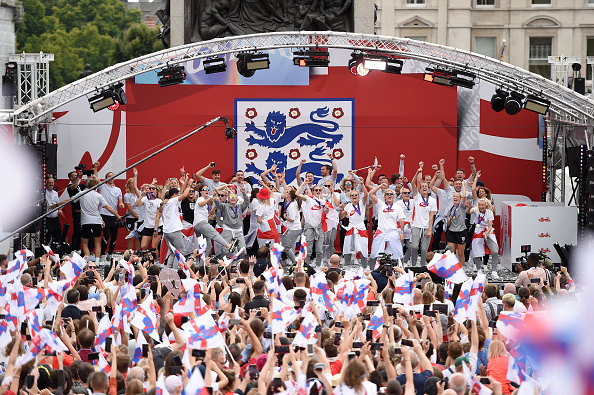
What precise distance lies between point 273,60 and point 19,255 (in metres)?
10.4

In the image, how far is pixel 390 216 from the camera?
59.6 feet

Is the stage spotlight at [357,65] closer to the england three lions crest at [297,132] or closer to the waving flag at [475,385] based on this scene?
the england three lions crest at [297,132]

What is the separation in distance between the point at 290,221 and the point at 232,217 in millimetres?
1109

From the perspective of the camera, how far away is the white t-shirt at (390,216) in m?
18.2

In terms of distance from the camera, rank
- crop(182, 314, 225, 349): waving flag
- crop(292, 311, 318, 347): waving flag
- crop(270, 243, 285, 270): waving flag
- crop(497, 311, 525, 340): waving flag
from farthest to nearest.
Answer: crop(270, 243, 285, 270): waving flag, crop(497, 311, 525, 340): waving flag, crop(292, 311, 318, 347): waving flag, crop(182, 314, 225, 349): waving flag

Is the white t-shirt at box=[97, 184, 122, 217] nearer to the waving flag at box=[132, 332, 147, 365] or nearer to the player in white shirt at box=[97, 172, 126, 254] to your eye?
the player in white shirt at box=[97, 172, 126, 254]

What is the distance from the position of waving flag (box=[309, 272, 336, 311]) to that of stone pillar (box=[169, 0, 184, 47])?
13.5 meters

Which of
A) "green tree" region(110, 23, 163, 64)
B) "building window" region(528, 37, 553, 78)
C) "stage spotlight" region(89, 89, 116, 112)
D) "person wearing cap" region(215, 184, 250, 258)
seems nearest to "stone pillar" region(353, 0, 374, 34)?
"person wearing cap" region(215, 184, 250, 258)

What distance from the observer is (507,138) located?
21359 millimetres

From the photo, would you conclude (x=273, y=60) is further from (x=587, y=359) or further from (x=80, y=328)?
(x=587, y=359)

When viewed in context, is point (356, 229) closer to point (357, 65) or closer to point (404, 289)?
point (357, 65)

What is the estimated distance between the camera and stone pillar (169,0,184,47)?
22.6 metres

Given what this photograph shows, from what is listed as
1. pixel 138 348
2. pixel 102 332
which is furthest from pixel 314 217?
pixel 102 332

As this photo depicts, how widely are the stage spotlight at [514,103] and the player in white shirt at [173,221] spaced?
243 inches
